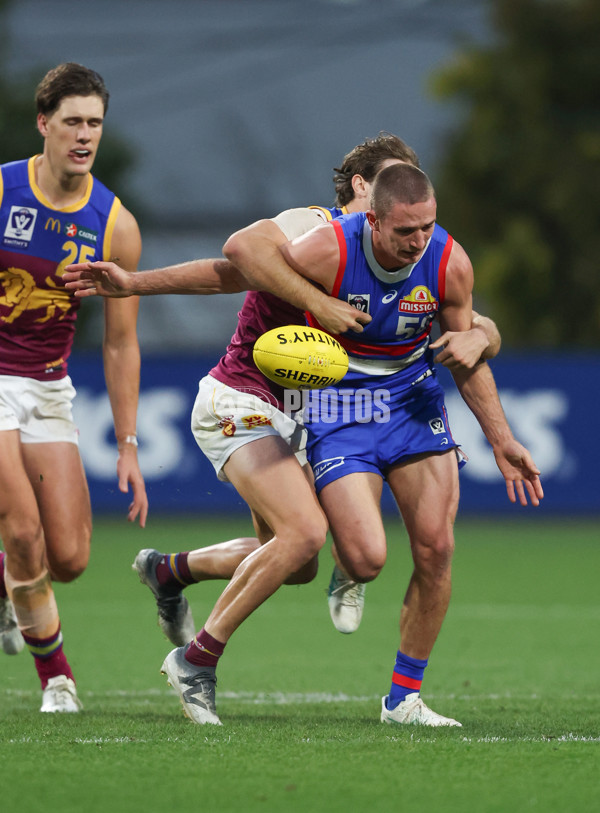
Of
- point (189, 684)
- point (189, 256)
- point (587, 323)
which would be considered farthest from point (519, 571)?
point (189, 256)

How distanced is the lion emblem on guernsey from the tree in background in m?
22.2

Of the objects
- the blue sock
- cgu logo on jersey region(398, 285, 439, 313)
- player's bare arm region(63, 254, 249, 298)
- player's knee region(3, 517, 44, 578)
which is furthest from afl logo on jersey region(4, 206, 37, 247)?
the blue sock

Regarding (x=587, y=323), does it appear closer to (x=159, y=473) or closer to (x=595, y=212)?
(x=595, y=212)

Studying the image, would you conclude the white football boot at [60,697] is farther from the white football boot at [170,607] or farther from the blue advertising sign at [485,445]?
the blue advertising sign at [485,445]

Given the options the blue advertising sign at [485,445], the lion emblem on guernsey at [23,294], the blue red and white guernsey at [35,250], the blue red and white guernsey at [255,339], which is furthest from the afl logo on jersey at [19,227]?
the blue advertising sign at [485,445]

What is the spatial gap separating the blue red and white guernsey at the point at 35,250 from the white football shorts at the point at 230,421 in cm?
92

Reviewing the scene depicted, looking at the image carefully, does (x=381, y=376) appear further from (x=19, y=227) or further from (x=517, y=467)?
(x=19, y=227)

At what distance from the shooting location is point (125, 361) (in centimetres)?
725

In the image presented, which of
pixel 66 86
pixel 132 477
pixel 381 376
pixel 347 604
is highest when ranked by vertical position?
pixel 66 86

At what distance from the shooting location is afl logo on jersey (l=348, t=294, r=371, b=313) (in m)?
6.37

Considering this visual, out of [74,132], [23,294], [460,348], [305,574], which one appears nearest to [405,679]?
[305,574]

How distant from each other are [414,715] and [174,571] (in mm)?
1699

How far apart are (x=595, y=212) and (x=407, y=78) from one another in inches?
486

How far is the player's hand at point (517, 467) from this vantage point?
6.34 m
